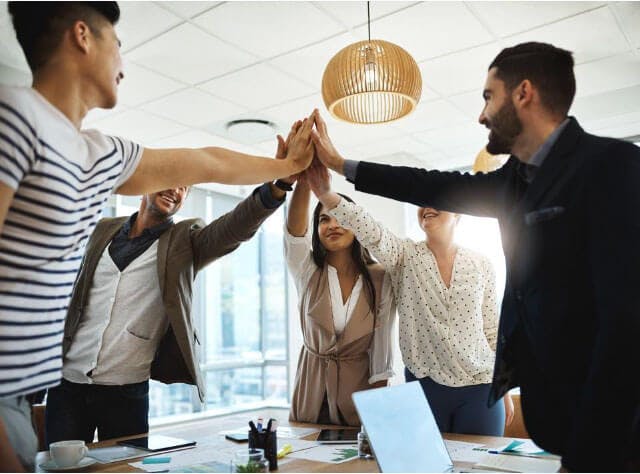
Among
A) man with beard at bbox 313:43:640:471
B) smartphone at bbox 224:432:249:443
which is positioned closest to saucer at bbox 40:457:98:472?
smartphone at bbox 224:432:249:443

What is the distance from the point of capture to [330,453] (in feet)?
5.13

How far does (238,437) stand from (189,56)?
2.56 meters

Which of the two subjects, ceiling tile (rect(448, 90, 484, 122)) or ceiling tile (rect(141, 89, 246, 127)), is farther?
ceiling tile (rect(448, 90, 484, 122))

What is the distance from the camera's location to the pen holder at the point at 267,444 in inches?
56.5

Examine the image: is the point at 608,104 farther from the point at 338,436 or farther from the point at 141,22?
the point at 338,436

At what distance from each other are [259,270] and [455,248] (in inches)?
209

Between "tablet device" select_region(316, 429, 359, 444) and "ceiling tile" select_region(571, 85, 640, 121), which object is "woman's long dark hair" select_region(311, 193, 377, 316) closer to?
"tablet device" select_region(316, 429, 359, 444)

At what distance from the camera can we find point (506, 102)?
4.81 feet

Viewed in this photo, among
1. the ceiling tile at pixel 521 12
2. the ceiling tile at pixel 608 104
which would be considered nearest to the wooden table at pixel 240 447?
the ceiling tile at pixel 521 12

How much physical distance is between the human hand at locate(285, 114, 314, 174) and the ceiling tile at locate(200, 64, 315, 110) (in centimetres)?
175

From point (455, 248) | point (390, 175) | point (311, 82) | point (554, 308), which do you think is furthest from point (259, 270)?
point (554, 308)

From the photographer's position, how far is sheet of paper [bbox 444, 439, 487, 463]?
1489 mm

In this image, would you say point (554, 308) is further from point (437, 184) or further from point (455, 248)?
point (455, 248)

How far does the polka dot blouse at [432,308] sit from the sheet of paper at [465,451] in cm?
46
